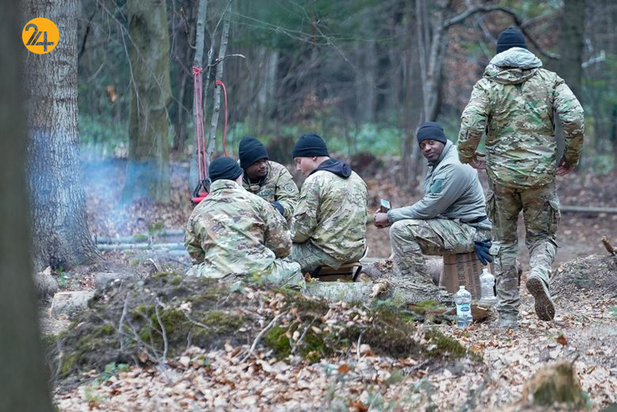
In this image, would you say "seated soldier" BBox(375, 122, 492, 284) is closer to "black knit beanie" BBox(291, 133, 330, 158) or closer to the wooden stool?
the wooden stool

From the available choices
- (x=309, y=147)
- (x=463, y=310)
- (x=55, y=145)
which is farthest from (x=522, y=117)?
(x=55, y=145)

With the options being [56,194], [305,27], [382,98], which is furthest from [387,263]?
[382,98]

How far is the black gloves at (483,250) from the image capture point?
8617mm

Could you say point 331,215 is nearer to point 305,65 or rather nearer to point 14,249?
point 14,249

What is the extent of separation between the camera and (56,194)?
30.3 ft

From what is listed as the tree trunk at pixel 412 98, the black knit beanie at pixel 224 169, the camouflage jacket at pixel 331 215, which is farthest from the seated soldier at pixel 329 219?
the tree trunk at pixel 412 98

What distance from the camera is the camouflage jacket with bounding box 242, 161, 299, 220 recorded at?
924 centimetres

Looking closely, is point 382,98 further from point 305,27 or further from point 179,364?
point 179,364

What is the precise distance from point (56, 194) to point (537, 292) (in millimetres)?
4996

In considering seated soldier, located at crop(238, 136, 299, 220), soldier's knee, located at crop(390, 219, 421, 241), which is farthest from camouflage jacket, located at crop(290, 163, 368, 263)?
seated soldier, located at crop(238, 136, 299, 220)

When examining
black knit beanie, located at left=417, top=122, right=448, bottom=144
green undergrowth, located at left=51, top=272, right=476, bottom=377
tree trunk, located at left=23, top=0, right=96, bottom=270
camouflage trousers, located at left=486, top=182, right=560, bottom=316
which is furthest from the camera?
tree trunk, located at left=23, top=0, right=96, bottom=270

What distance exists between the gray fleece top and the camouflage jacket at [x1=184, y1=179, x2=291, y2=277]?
202 cm

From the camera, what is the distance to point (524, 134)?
7.24m

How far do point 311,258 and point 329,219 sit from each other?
42cm
